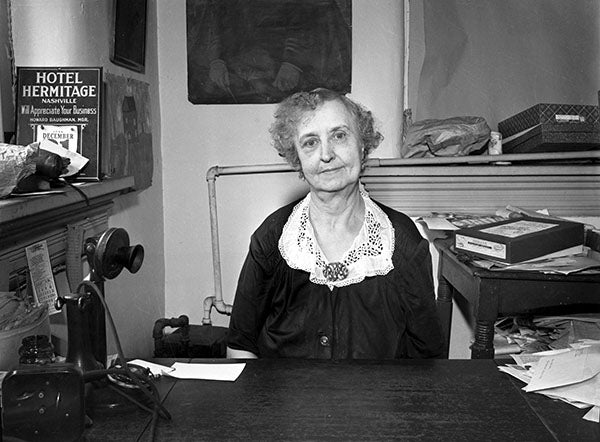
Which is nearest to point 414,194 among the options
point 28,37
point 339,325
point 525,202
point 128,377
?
point 525,202

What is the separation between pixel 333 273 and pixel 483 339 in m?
0.49

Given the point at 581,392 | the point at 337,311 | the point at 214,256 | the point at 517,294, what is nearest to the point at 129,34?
the point at 214,256

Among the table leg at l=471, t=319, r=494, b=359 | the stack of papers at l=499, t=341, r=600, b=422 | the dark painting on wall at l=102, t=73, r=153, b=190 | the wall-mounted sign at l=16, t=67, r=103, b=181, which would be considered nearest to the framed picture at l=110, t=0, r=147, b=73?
the dark painting on wall at l=102, t=73, r=153, b=190

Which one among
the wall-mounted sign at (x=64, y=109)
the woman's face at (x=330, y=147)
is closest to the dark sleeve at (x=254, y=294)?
the woman's face at (x=330, y=147)

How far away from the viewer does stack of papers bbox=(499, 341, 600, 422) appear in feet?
3.31

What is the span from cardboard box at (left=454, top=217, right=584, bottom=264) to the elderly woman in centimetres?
31

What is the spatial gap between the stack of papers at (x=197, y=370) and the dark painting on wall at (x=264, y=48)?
157 centimetres

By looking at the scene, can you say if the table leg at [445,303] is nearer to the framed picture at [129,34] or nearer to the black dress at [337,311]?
the black dress at [337,311]

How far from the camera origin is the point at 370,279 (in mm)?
1618

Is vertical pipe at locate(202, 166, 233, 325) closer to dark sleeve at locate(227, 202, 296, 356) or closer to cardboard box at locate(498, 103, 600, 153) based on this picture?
dark sleeve at locate(227, 202, 296, 356)

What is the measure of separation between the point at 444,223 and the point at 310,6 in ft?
3.20

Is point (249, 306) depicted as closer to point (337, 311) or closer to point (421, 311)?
point (337, 311)

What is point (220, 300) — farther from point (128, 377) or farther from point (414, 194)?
point (128, 377)

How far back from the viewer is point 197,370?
3.74ft
